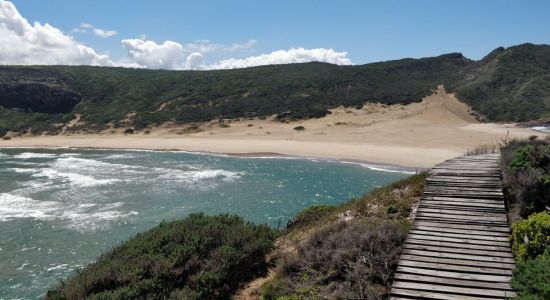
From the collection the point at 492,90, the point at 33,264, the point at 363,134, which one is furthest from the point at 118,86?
the point at 33,264

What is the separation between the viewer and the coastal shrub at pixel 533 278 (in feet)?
21.4

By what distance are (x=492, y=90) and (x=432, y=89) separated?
31.6ft

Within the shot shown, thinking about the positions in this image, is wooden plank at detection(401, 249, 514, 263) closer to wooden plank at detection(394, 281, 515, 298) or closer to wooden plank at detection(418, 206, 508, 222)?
wooden plank at detection(394, 281, 515, 298)

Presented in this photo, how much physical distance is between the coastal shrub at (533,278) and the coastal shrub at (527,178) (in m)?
3.29

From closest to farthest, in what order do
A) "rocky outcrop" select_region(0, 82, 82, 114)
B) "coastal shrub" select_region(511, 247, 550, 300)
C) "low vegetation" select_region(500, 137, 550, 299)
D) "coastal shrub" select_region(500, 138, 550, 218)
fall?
"coastal shrub" select_region(511, 247, 550, 300) → "low vegetation" select_region(500, 137, 550, 299) → "coastal shrub" select_region(500, 138, 550, 218) → "rocky outcrop" select_region(0, 82, 82, 114)

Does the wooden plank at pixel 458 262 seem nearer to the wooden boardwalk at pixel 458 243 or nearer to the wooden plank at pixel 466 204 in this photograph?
the wooden boardwalk at pixel 458 243

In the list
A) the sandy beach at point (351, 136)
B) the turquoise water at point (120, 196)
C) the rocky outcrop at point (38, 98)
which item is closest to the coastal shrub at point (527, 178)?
the turquoise water at point (120, 196)

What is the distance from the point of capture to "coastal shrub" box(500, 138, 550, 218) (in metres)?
10.7

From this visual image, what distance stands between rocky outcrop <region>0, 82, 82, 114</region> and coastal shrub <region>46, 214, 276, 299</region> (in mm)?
74416

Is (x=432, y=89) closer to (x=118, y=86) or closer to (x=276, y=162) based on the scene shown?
(x=276, y=162)

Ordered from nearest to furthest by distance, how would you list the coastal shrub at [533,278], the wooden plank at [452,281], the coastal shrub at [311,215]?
the coastal shrub at [533,278], the wooden plank at [452,281], the coastal shrub at [311,215]

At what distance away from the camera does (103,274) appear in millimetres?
9594

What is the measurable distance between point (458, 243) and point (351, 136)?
39.2 metres

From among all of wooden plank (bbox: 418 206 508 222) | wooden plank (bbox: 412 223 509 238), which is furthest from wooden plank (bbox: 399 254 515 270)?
wooden plank (bbox: 418 206 508 222)
